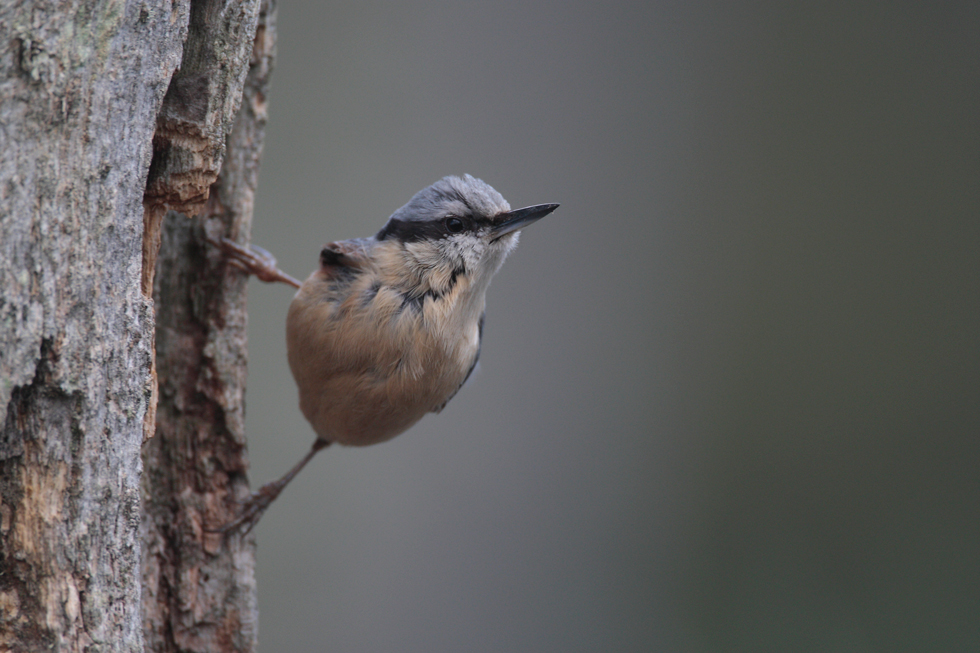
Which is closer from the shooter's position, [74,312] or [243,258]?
[74,312]

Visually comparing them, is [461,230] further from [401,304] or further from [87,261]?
Answer: [87,261]

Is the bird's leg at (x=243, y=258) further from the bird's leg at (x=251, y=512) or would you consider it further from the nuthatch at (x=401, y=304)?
the bird's leg at (x=251, y=512)

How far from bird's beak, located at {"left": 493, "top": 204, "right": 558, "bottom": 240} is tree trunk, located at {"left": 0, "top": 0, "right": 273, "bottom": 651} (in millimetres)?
833

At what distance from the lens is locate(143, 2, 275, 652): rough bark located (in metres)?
2.02

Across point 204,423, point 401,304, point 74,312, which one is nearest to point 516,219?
point 401,304

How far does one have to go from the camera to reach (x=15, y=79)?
1108 mm

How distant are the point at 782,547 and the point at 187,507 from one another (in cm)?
309

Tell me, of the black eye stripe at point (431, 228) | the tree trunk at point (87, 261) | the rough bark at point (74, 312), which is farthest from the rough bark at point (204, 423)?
the rough bark at point (74, 312)

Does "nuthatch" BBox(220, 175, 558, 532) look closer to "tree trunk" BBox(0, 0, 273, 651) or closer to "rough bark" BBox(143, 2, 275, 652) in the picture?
"rough bark" BBox(143, 2, 275, 652)

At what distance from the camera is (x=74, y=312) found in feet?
3.98

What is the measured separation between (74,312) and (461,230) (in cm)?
115

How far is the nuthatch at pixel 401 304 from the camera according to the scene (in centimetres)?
212

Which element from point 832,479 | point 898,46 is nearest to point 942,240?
point 898,46

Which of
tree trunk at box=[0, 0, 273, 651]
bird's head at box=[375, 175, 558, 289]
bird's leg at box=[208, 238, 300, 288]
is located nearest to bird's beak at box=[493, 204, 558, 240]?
bird's head at box=[375, 175, 558, 289]
